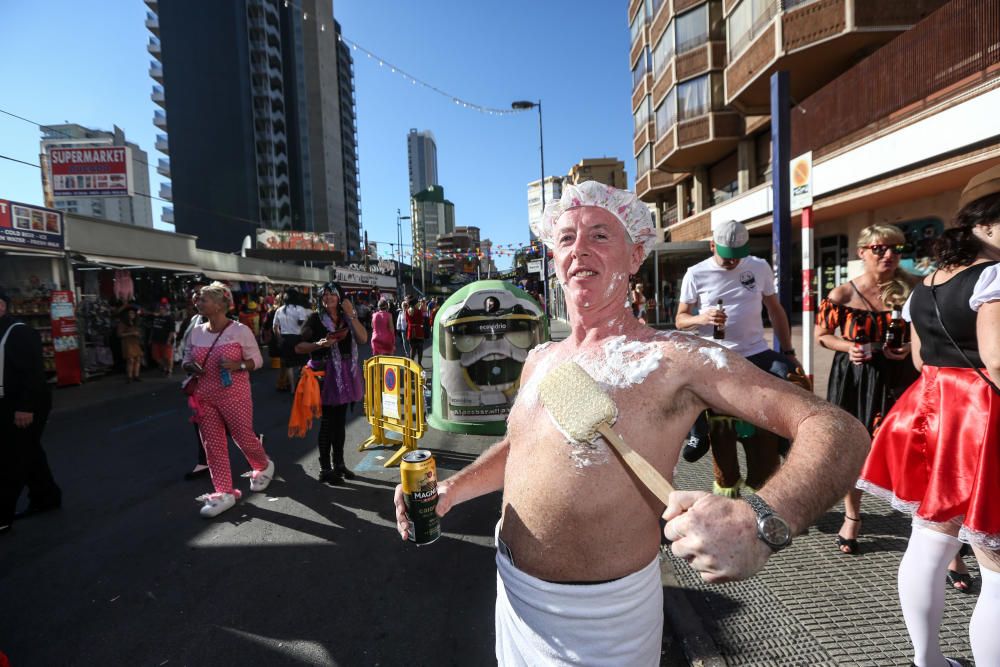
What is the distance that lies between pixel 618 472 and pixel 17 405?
5227mm

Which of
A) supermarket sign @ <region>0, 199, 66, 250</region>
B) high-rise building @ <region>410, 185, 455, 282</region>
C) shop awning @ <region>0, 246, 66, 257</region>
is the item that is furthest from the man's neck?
high-rise building @ <region>410, 185, 455, 282</region>

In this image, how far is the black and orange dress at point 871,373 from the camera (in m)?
3.26

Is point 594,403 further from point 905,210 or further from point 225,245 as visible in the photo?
point 225,245

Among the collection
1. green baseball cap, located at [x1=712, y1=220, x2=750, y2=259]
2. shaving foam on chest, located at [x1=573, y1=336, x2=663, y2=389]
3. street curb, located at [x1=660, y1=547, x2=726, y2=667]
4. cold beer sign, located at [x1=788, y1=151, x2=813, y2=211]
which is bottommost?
street curb, located at [x1=660, y1=547, x2=726, y2=667]

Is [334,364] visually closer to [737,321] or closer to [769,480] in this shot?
[737,321]

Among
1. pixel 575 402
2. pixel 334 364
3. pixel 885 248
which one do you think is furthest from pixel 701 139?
pixel 575 402

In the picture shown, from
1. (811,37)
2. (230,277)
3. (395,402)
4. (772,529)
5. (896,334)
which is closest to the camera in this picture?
(772,529)

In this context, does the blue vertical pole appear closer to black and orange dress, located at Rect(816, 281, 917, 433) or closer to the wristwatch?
black and orange dress, located at Rect(816, 281, 917, 433)

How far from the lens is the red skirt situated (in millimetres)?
1832

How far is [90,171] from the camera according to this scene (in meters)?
18.5

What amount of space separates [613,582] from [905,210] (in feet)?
54.2

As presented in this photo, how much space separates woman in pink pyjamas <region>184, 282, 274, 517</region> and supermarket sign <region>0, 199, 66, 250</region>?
32.5 ft

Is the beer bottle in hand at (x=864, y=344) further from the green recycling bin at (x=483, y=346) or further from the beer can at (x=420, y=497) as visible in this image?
the green recycling bin at (x=483, y=346)

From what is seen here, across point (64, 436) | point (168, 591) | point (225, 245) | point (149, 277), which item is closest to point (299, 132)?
point (225, 245)
